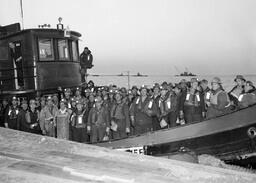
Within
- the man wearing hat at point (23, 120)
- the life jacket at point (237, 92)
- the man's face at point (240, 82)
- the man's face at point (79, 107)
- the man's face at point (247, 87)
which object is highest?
the man's face at point (240, 82)

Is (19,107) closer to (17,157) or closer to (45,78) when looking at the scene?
(45,78)

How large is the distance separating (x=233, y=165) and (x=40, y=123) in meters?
5.32

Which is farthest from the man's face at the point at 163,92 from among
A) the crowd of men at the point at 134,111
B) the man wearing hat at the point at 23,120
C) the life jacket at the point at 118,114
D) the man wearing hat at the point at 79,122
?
the man wearing hat at the point at 23,120

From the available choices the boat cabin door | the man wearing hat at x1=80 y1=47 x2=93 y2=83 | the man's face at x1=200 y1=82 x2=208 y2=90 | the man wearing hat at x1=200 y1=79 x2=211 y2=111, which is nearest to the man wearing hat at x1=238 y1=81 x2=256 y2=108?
the man wearing hat at x1=200 y1=79 x2=211 y2=111

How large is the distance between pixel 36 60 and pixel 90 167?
8.08 metres

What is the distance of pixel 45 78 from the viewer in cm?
963

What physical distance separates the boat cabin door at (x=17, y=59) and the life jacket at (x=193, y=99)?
566cm

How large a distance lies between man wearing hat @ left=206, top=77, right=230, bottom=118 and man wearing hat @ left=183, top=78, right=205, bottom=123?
530mm

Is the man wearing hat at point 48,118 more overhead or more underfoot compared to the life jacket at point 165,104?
more underfoot

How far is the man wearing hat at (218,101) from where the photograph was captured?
607cm

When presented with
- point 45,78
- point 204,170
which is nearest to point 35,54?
point 45,78

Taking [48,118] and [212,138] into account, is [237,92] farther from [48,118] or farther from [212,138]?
[48,118]

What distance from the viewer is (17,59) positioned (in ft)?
32.3

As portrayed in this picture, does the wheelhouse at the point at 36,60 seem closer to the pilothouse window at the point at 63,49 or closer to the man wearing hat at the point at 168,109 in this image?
the pilothouse window at the point at 63,49
